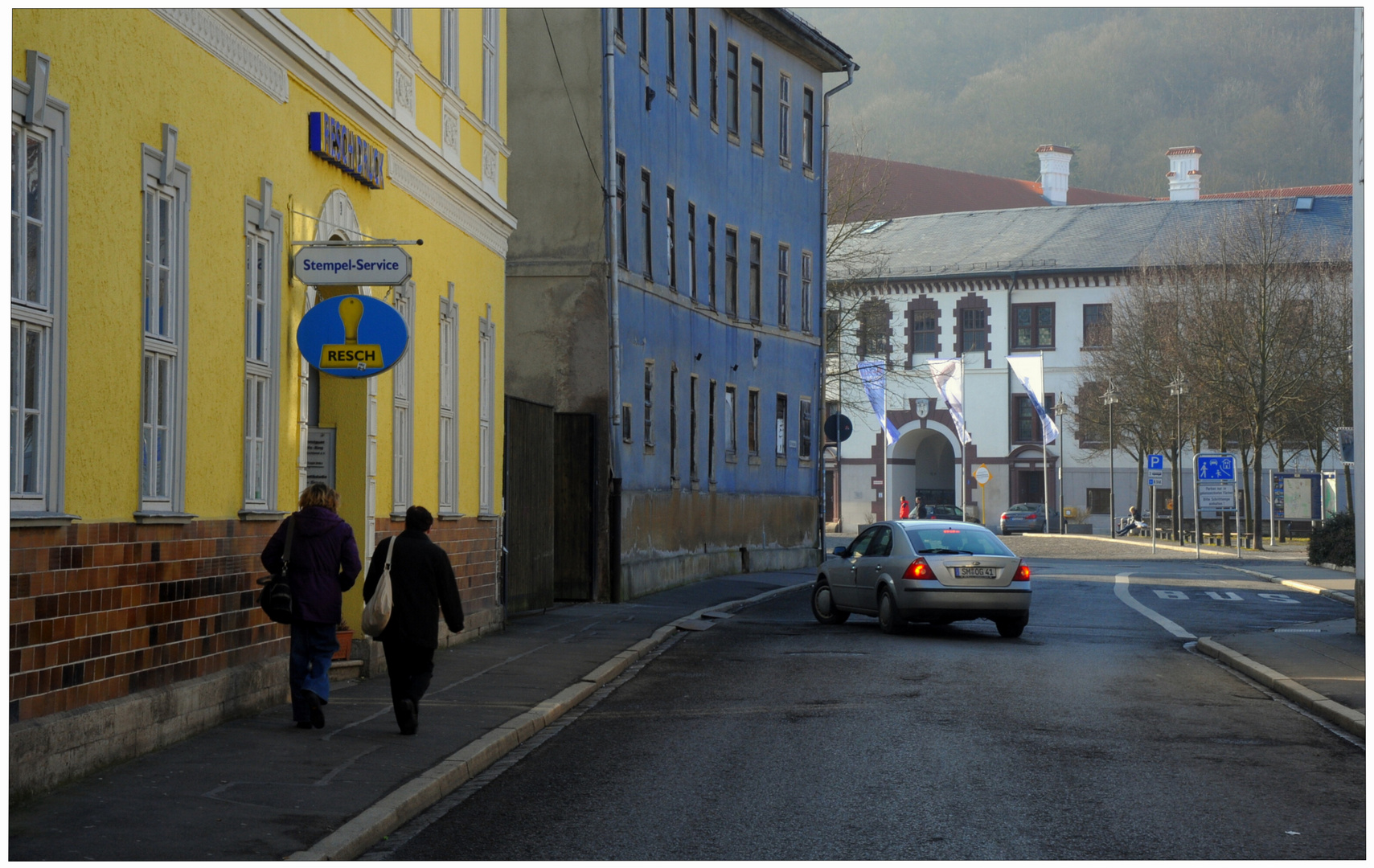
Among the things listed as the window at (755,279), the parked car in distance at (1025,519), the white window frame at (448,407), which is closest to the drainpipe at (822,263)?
the window at (755,279)

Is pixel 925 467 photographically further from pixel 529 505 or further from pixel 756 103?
pixel 529 505

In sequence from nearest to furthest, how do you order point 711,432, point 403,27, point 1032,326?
point 403,27
point 711,432
point 1032,326

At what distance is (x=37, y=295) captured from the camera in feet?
28.9

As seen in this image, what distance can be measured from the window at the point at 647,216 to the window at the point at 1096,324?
49855 millimetres

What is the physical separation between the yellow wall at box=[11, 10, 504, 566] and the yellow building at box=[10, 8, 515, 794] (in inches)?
0.9

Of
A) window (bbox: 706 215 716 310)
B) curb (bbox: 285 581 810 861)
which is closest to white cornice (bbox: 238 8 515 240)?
curb (bbox: 285 581 810 861)

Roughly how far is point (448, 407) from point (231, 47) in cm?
688

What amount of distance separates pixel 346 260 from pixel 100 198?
324cm

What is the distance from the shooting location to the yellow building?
8844mm

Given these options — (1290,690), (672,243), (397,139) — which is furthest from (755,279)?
(1290,690)

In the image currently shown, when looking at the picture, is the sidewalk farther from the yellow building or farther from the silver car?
the silver car

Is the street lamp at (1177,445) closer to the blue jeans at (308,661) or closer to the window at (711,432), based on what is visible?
the window at (711,432)

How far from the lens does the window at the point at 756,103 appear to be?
119 feet

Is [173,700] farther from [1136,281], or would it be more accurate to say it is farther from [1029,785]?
[1136,281]
